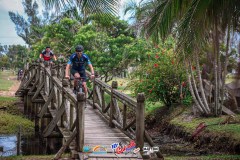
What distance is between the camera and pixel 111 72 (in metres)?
22.9

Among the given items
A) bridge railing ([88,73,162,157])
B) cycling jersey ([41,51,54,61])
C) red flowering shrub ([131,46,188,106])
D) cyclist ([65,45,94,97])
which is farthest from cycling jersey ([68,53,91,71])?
red flowering shrub ([131,46,188,106])

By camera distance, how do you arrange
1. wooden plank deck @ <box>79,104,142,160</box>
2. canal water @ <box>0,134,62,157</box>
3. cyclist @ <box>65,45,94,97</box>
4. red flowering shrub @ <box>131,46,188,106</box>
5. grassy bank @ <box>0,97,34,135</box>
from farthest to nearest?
grassy bank @ <box>0,97,34,135</box>, red flowering shrub @ <box>131,46,188,106</box>, canal water @ <box>0,134,62,157</box>, cyclist @ <box>65,45,94,97</box>, wooden plank deck @ <box>79,104,142,160</box>

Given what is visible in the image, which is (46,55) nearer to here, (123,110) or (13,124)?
(13,124)

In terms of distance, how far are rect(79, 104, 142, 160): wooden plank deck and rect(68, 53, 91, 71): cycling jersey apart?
4.74 feet

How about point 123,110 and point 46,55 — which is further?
point 46,55

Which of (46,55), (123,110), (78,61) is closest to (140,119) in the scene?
(123,110)

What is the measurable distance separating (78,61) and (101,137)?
2458 millimetres

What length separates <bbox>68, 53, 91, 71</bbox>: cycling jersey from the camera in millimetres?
9008

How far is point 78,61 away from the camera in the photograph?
30.0 ft

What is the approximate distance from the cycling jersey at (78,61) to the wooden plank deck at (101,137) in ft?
4.74

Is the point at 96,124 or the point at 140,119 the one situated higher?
the point at 140,119

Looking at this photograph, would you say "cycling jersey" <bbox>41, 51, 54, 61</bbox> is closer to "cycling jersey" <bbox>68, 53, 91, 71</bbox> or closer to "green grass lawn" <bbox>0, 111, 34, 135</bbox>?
"green grass lawn" <bbox>0, 111, 34, 135</bbox>

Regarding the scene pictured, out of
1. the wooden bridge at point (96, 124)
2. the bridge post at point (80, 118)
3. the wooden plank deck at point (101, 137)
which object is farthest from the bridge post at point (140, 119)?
the bridge post at point (80, 118)

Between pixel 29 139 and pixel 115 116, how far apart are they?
299 inches
